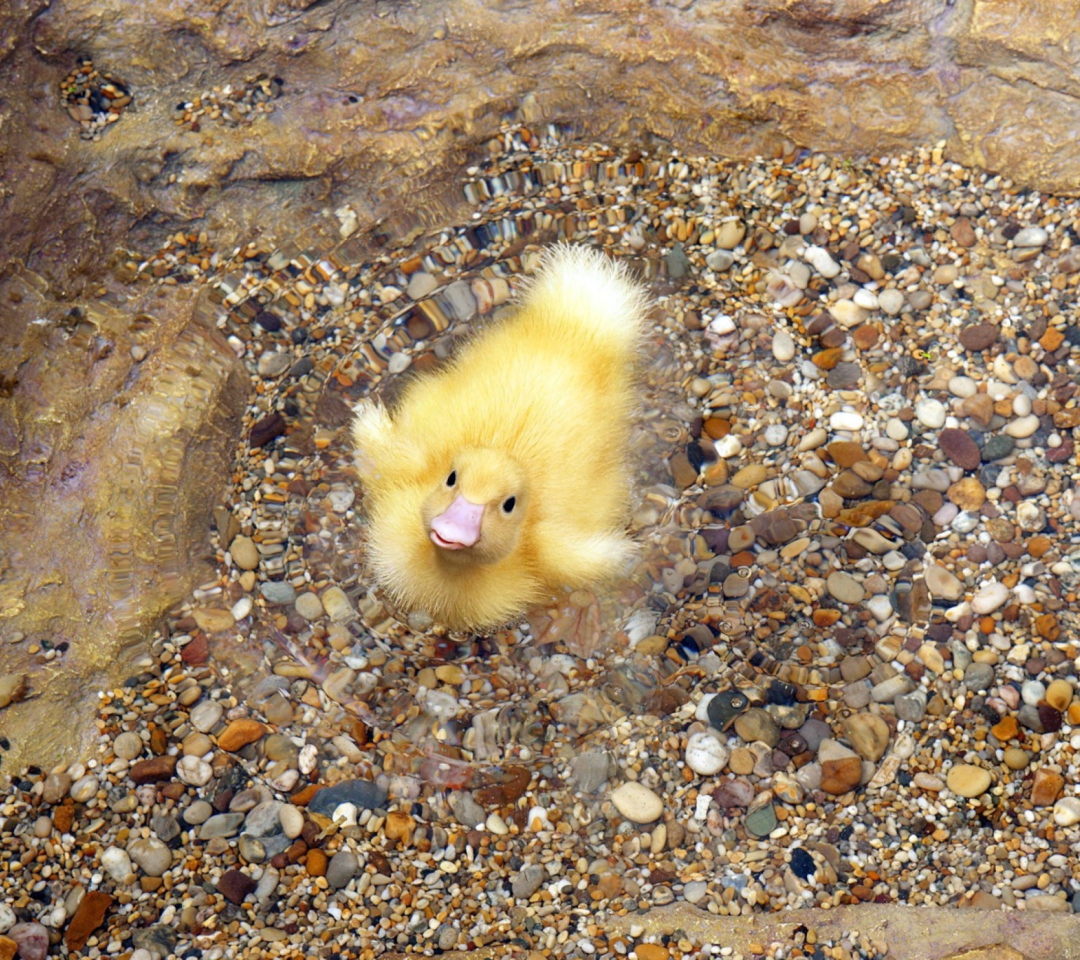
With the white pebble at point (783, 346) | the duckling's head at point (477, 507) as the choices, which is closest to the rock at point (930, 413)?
the white pebble at point (783, 346)

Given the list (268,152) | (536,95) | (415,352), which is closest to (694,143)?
(536,95)

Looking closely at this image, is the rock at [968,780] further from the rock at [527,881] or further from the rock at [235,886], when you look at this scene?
the rock at [235,886]

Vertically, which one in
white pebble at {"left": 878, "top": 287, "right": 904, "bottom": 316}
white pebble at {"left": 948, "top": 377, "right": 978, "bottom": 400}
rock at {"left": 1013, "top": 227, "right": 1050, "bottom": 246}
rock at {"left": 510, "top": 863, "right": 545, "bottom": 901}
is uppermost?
rock at {"left": 1013, "top": 227, "right": 1050, "bottom": 246}

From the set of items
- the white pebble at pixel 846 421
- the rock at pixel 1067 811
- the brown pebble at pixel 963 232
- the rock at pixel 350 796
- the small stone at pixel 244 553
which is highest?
the brown pebble at pixel 963 232

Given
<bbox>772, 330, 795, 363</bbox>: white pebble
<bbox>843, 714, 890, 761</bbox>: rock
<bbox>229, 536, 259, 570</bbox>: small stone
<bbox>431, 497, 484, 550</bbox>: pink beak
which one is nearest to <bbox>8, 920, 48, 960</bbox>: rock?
<bbox>229, 536, 259, 570</bbox>: small stone

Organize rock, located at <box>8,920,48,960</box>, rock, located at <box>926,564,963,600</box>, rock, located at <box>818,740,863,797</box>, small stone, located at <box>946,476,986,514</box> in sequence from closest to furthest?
rock, located at <box>8,920,48,960</box>
rock, located at <box>818,740,863,797</box>
rock, located at <box>926,564,963,600</box>
small stone, located at <box>946,476,986,514</box>

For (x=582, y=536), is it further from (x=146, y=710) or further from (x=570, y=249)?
(x=146, y=710)

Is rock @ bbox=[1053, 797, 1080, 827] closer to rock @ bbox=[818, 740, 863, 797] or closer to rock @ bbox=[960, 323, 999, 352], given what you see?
rock @ bbox=[818, 740, 863, 797]
